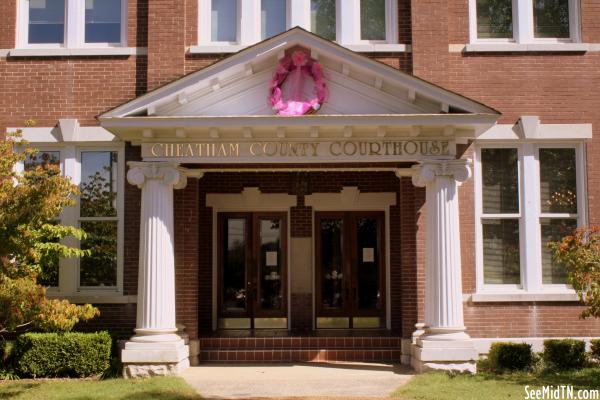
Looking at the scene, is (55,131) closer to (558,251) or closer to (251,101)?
(251,101)

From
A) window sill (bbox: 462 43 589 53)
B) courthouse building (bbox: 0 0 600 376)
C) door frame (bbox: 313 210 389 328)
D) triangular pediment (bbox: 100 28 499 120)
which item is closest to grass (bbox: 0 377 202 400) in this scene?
courthouse building (bbox: 0 0 600 376)

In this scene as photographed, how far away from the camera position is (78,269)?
1416 centimetres

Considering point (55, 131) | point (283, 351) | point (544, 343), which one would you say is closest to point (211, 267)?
point (283, 351)

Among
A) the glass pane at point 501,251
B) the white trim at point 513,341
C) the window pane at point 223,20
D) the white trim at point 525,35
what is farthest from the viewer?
the window pane at point 223,20

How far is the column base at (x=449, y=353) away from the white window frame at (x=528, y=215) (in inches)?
76.5

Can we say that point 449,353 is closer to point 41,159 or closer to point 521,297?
point 521,297

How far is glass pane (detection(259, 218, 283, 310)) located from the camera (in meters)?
16.7

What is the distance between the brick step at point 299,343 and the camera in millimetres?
14336

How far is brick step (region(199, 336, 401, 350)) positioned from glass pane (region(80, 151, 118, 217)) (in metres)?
3.21

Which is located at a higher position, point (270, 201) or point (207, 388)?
point (270, 201)

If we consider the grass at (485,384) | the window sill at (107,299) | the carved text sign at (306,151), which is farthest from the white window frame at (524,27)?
the window sill at (107,299)

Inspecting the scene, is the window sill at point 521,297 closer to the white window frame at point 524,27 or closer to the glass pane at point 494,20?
the white window frame at point 524,27

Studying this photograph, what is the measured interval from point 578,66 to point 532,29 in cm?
116

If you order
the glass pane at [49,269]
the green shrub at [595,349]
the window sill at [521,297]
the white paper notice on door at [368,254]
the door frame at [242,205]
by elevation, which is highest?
the door frame at [242,205]
